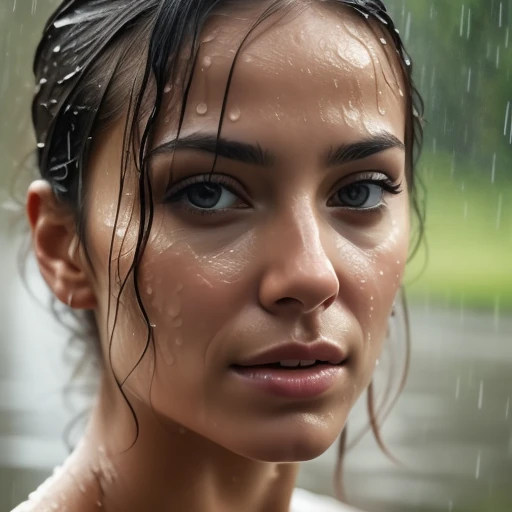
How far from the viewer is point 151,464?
114 centimetres

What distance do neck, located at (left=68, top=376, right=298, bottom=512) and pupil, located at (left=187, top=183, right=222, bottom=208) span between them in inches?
11.4

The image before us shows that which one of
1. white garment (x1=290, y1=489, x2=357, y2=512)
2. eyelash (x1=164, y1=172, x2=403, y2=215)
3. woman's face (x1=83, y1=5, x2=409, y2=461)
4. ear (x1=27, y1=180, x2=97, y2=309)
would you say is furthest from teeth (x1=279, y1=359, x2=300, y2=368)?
white garment (x1=290, y1=489, x2=357, y2=512)

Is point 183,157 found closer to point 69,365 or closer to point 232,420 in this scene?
point 232,420

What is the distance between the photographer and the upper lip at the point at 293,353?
934mm

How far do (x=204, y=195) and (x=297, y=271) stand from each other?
15cm

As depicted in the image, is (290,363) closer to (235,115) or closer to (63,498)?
(235,115)

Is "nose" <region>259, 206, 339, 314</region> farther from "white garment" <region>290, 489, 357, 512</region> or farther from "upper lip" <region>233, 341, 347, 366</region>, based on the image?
"white garment" <region>290, 489, 357, 512</region>

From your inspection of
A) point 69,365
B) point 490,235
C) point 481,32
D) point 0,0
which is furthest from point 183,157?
point 490,235

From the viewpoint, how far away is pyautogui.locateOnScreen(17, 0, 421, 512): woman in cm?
94

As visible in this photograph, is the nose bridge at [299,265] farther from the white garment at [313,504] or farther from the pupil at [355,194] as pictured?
the white garment at [313,504]

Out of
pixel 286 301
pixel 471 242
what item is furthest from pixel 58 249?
pixel 471 242

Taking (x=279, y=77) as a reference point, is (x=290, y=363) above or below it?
below

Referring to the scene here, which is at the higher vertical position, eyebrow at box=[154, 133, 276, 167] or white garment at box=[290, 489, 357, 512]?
eyebrow at box=[154, 133, 276, 167]

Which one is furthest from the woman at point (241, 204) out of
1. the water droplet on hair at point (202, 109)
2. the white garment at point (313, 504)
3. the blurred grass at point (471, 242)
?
the blurred grass at point (471, 242)
